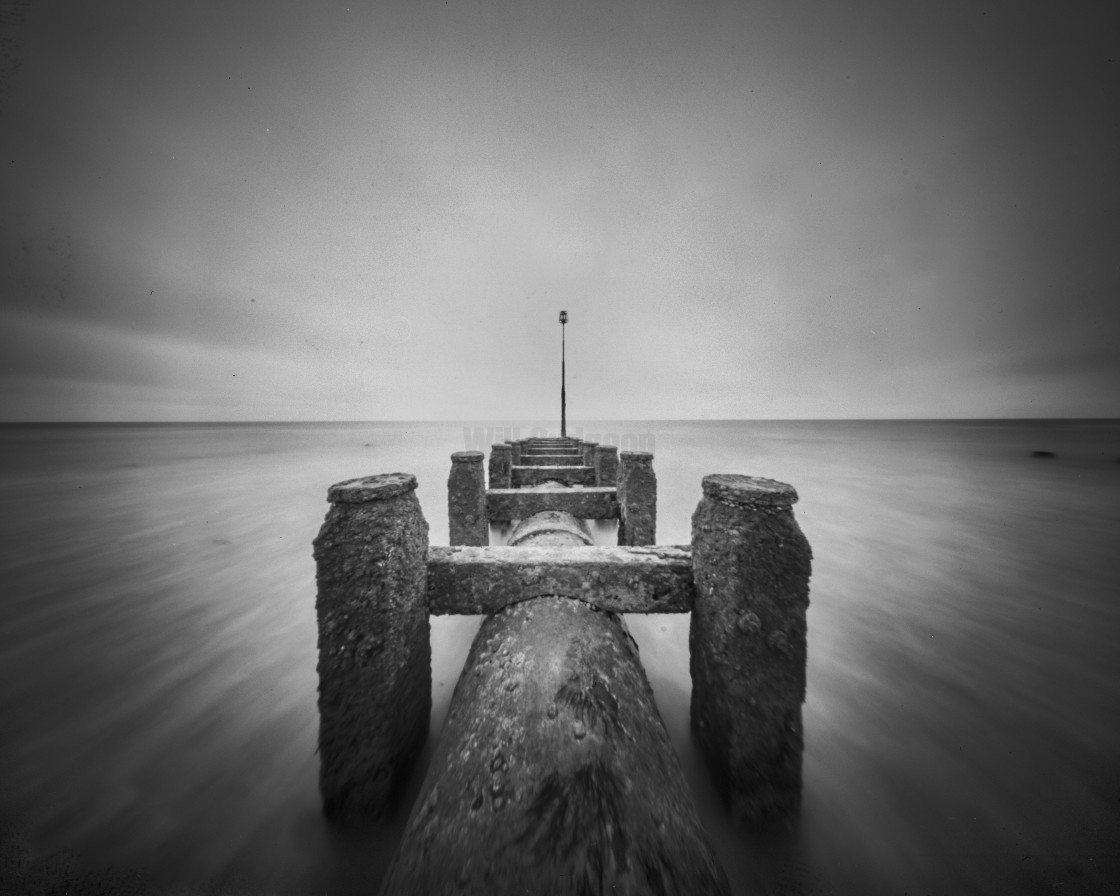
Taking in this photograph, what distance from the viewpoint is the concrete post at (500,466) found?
5.70m

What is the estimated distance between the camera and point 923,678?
334 cm

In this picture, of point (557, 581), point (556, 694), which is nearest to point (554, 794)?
point (556, 694)

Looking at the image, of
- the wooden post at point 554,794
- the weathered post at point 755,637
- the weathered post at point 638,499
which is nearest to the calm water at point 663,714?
the weathered post at point 755,637

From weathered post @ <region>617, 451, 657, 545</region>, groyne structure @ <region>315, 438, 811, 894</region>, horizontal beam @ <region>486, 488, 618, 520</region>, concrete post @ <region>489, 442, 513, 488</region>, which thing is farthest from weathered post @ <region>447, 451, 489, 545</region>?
groyne structure @ <region>315, 438, 811, 894</region>

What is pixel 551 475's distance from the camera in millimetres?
6098

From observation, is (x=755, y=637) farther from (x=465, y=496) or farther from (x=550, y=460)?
(x=550, y=460)

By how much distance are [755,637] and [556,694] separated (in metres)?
0.90

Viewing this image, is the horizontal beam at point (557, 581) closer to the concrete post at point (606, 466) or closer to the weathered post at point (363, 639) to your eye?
the weathered post at point (363, 639)

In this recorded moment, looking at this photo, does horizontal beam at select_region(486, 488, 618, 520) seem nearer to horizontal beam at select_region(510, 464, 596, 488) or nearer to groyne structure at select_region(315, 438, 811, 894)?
horizontal beam at select_region(510, 464, 596, 488)

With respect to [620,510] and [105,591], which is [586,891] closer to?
[620,510]

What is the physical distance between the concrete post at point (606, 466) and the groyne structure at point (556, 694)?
3.88 m

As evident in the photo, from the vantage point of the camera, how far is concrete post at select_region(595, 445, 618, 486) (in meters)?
5.87

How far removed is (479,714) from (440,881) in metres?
0.36

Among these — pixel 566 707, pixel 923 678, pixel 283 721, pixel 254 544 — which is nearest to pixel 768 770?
pixel 566 707
